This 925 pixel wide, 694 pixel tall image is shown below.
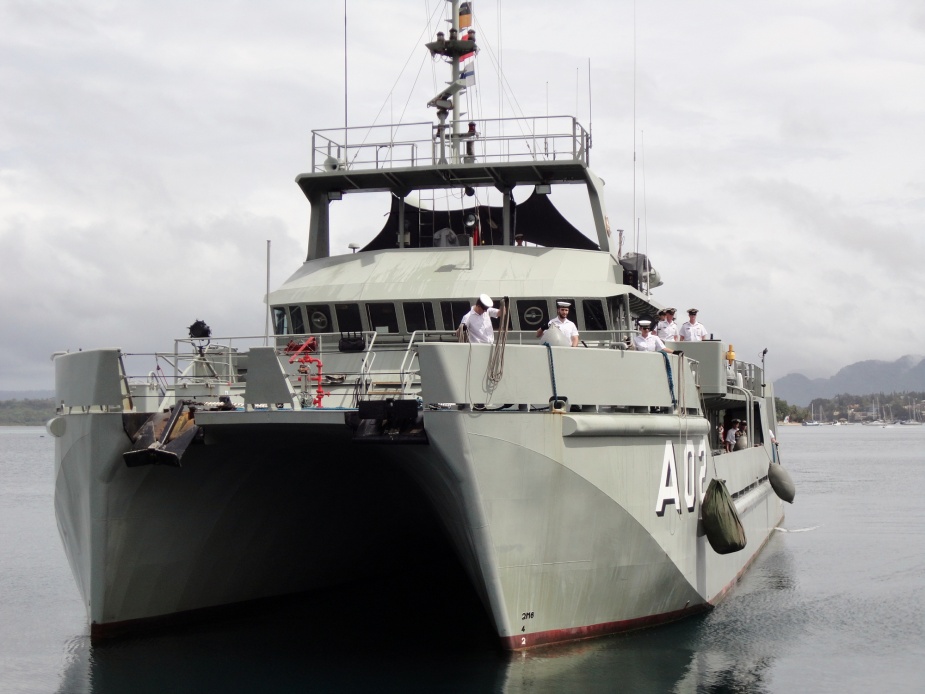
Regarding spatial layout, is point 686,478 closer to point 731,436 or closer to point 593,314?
point 593,314

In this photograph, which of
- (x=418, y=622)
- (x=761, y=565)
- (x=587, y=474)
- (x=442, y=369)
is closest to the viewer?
(x=442, y=369)

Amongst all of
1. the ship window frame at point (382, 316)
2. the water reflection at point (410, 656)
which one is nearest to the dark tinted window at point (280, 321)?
the ship window frame at point (382, 316)

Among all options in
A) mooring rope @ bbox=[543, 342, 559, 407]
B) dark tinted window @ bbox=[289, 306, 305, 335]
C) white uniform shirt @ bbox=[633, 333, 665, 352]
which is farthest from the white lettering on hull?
dark tinted window @ bbox=[289, 306, 305, 335]

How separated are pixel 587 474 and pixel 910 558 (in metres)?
11.5

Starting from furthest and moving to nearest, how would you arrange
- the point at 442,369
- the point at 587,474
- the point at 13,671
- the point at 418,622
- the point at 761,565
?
the point at 761,565
the point at 418,622
the point at 13,671
the point at 587,474
the point at 442,369

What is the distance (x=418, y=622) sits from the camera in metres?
13.6

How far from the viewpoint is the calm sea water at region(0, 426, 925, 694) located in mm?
10445

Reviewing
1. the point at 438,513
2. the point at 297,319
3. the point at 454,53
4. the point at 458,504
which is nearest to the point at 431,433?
the point at 458,504

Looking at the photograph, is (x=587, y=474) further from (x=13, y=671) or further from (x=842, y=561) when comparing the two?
(x=842, y=561)

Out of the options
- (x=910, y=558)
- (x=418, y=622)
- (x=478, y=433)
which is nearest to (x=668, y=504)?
(x=478, y=433)

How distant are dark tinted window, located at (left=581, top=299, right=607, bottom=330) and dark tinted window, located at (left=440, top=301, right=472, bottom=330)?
138 centimetres

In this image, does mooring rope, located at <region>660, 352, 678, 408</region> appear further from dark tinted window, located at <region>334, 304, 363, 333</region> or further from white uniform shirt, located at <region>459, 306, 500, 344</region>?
dark tinted window, located at <region>334, 304, 363, 333</region>

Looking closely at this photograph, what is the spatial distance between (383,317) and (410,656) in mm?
3971

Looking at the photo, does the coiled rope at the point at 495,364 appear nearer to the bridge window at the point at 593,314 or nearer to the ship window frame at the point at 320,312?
the bridge window at the point at 593,314
